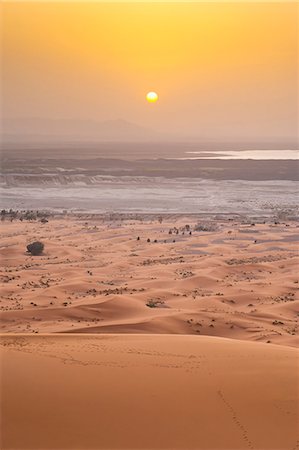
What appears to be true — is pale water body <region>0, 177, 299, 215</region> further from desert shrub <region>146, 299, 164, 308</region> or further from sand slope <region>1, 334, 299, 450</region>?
sand slope <region>1, 334, 299, 450</region>

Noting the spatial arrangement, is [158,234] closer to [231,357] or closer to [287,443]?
[231,357]

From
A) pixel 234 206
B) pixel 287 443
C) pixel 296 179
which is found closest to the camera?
pixel 287 443

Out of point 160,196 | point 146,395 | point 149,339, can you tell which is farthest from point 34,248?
point 160,196

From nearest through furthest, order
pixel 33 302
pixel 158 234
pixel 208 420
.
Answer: pixel 208 420 < pixel 33 302 < pixel 158 234

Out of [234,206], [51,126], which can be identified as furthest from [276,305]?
[51,126]

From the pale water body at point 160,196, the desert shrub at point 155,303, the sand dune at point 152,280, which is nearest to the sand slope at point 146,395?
the sand dune at point 152,280

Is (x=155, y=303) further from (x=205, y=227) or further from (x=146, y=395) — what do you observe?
(x=205, y=227)

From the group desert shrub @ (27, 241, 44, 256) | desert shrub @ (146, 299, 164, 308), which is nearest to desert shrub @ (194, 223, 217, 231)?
desert shrub @ (27, 241, 44, 256)

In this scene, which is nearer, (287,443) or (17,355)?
(287,443)
